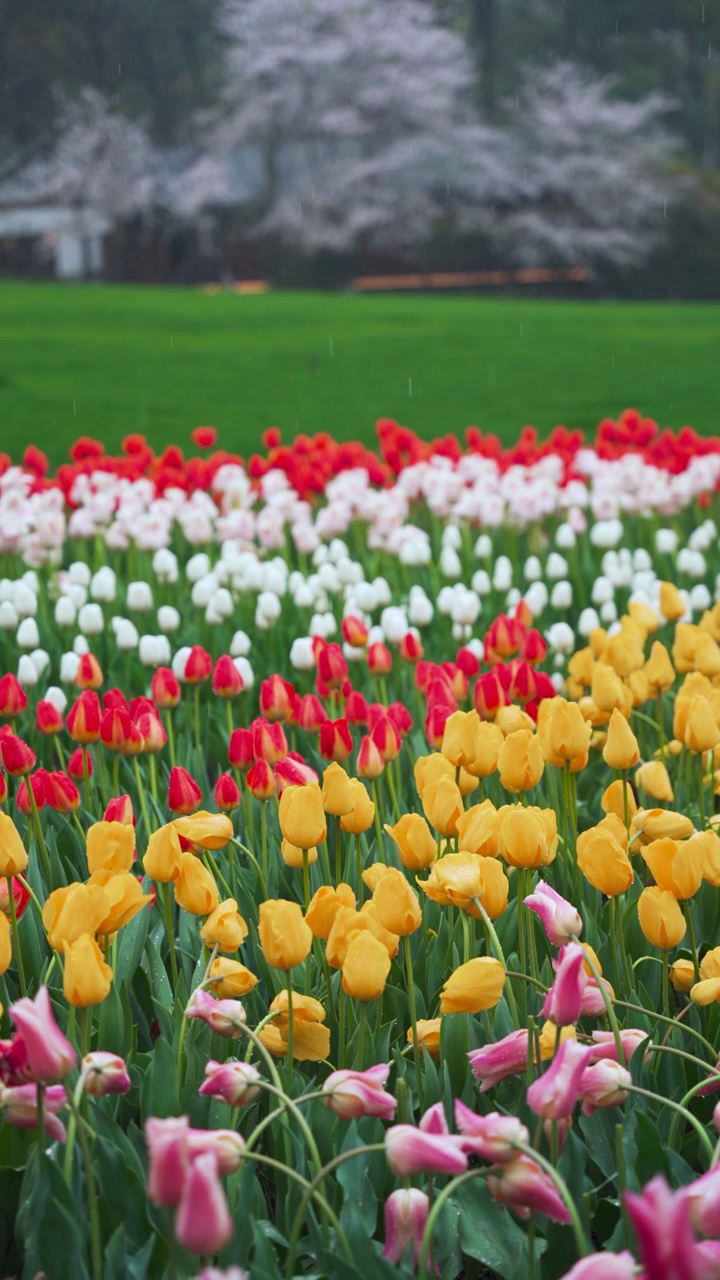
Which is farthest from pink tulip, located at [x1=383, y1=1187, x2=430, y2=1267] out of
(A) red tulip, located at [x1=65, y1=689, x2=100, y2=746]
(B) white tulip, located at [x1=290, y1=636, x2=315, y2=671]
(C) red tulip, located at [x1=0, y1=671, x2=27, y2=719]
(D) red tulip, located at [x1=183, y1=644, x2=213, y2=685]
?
(B) white tulip, located at [x1=290, y1=636, x2=315, y2=671]

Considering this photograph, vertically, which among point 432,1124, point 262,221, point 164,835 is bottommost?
point 432,1124

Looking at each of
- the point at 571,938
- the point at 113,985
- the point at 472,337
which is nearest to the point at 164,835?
the point at 113,985

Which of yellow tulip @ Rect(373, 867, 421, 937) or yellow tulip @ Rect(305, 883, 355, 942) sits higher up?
yellow tulip @ Rect(373, 867, 421, 937)

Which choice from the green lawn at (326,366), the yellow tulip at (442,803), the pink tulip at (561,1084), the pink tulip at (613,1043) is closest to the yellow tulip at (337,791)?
the yellow tulip at (442,803)

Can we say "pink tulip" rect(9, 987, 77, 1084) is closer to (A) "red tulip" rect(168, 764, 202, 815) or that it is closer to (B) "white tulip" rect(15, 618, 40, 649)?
(A) "red tulip" rect(168, 764, 202, 815)

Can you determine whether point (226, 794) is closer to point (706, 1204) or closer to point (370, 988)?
point (370, 988)

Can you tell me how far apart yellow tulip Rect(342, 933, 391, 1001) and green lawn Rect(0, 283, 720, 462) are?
8.68 metres

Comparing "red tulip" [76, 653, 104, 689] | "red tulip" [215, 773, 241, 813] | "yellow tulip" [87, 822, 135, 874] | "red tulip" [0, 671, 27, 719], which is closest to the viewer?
"yellow tulip" [87, 822, 135, 874]

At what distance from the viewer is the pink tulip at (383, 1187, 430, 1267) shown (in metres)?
1.33

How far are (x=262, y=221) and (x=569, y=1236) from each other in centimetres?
3358

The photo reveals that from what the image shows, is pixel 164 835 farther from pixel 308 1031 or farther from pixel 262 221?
pixel 262 221

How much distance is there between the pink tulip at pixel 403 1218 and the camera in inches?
52.4

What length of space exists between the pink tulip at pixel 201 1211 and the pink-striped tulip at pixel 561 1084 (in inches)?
14.1

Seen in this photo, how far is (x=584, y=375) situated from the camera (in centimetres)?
1462
